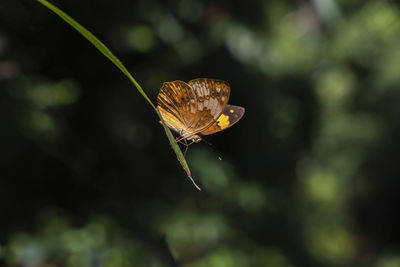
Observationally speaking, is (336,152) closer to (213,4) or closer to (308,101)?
(308,101)

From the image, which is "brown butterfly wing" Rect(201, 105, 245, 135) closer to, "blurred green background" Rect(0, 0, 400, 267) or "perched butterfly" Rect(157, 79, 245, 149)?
"perched butterfly" Rect(157, 79, 245, 149)

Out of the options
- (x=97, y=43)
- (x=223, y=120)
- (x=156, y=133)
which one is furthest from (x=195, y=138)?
(x=156, y=133)

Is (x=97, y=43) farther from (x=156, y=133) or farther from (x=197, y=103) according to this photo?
(x=156, y=133)

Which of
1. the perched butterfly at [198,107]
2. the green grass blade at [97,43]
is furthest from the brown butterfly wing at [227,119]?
the green grass blade at [97,43]

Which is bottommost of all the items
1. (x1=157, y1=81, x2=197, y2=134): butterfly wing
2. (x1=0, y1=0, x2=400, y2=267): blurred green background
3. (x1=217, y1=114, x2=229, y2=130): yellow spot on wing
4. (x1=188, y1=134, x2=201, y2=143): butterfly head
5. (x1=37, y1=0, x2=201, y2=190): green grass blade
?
(x1=37, y1=0, x2=201, y2=190): green grass blade

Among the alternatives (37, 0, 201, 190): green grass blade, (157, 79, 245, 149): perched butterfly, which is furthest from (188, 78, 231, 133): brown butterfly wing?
(37, 0, 201, 190): green grass blade

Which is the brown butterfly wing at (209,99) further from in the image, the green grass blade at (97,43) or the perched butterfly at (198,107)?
the green grass blade at (97,43)

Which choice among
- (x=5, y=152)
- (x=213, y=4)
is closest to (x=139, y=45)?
(x=213, y=4)
